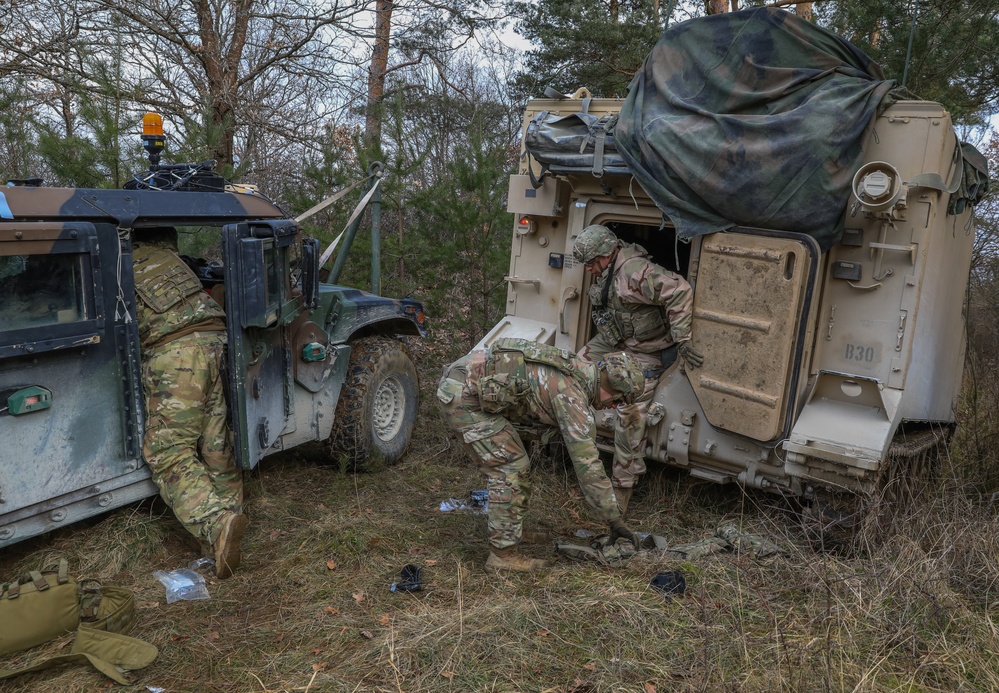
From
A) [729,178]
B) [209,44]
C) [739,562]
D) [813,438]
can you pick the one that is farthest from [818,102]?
[209,44]

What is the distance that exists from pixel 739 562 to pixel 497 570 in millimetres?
1219

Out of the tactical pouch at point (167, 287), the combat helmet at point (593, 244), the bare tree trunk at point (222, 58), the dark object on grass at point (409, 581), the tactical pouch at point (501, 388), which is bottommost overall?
the dark object on grass at point (409, 581)

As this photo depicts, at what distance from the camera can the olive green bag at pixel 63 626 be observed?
3266 millimetres

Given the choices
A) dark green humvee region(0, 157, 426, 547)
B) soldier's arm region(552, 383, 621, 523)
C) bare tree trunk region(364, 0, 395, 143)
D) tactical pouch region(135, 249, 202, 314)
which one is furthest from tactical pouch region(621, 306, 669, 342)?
bare tree trunk region(364, 0, 395, 143)

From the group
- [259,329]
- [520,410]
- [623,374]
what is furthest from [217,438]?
[623,374]

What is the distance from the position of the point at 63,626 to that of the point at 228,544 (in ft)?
2.63

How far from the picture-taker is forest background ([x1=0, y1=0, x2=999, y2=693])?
3.30m

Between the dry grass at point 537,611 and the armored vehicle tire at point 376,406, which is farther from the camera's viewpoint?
the armored vehicle tire at point 376,406

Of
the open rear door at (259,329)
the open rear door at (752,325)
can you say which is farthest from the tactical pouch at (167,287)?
the open rear door at (752,325)

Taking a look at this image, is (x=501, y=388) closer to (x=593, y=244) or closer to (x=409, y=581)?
(x=409, y=581)

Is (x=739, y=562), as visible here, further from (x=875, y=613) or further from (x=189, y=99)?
(x=189, y=99)

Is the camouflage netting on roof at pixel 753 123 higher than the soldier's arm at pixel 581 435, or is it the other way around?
the camouflage netting on roof at pixel 753 123

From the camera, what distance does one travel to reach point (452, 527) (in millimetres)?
4898

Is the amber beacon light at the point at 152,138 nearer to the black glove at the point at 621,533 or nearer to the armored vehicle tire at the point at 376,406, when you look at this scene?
the armored vehicle tire at the point at 376,406
